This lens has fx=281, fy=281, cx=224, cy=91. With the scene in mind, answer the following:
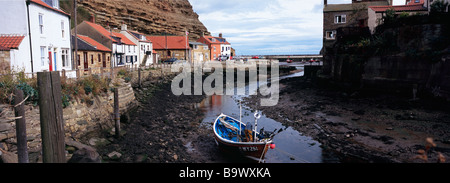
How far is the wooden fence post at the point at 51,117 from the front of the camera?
17.5ft

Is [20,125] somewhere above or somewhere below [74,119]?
above

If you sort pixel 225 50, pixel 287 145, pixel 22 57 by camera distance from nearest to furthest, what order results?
pixel 287 145 < pixel 22 57 < pixel 225 50

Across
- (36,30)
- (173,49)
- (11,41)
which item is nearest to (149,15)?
(173,49)

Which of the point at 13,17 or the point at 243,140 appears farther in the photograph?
the point at 13,17

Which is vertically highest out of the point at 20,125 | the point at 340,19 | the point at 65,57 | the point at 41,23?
the point at 340,19

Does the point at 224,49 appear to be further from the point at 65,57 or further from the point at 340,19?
the point at 65,57

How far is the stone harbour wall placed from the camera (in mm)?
12422

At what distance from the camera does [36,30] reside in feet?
68.6

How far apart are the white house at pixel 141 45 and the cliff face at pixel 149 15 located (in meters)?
20.6

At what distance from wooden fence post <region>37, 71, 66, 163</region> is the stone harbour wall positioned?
160 inches

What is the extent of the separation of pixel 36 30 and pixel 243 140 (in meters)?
17.4

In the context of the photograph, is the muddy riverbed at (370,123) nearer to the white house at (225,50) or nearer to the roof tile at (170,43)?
the roof tile at (170,43)
